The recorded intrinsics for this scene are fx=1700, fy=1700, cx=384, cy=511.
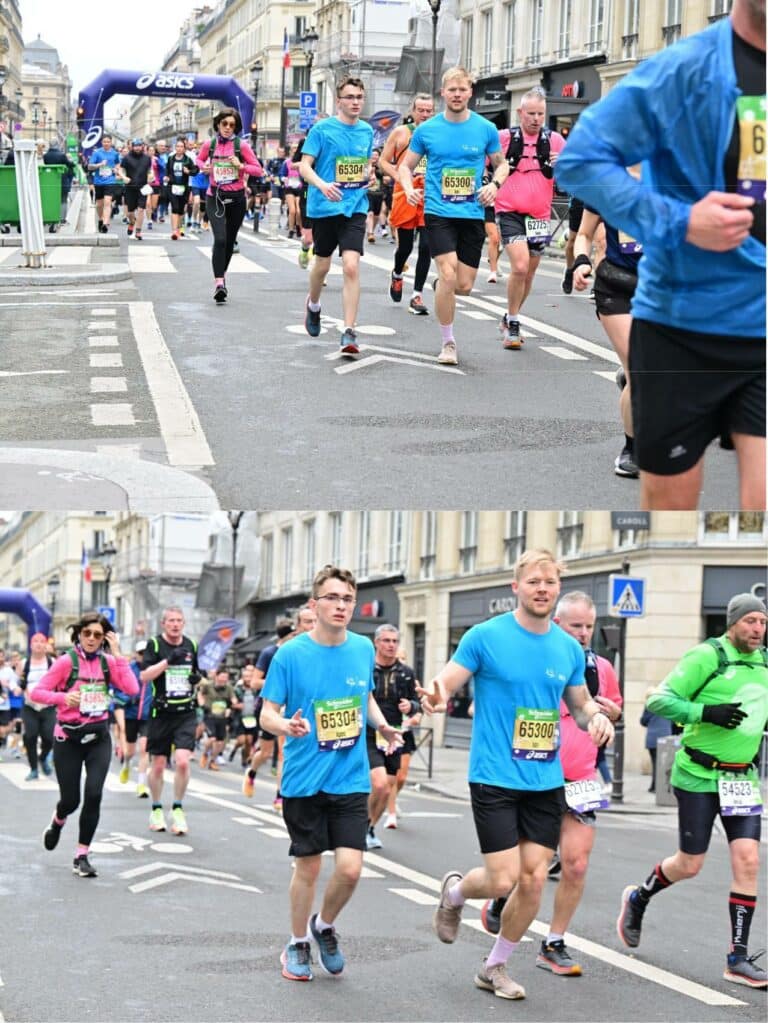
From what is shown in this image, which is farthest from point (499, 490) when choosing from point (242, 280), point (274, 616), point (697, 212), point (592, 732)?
point (274, 616)

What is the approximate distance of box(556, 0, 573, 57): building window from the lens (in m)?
6.56

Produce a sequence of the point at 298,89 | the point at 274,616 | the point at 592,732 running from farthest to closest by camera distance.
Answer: the point at 274,616 → the point at 298,89 → the point at 592,732

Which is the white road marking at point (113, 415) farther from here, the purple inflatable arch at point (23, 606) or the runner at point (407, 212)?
the purple inflatable arch at point (23, 606)

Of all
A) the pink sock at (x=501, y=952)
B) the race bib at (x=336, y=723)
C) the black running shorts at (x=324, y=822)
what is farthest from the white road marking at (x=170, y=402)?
the pink sock at (x=501, y=952)

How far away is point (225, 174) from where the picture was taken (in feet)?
51.8

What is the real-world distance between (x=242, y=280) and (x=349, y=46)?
→ 31.1 feet

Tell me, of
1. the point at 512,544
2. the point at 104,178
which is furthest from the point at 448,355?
the point at 104,178

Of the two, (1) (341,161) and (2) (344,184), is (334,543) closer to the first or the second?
(2) (344,184)

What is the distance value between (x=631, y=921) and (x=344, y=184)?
678 cm

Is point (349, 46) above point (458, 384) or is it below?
above

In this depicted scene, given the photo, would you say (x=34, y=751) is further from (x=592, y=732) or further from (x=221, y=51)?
(x=592, y=732)

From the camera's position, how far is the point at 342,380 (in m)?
11.1

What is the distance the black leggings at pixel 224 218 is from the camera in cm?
1558

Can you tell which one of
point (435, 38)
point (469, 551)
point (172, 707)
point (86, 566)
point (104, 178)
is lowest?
point (469, 551)
